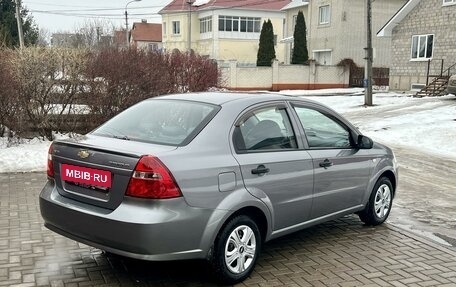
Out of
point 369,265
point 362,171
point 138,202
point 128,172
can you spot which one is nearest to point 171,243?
point 138,202

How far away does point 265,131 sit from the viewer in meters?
4.57

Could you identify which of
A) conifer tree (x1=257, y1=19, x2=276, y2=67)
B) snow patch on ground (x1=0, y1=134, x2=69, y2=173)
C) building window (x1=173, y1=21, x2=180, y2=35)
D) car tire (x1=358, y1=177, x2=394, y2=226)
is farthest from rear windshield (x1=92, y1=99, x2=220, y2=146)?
building window (x1=173, y1=21, x2=180, y2=35)

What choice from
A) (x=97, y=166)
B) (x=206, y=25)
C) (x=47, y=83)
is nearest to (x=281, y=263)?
(x=97, y=166)

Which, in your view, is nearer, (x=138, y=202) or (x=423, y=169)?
(x=138, y=202)

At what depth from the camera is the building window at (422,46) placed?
29250mm

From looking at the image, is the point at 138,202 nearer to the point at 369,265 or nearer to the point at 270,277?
the point at 270,277

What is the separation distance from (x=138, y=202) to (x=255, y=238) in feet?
3.93

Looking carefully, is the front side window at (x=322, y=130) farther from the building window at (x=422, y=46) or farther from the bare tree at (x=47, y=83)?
the building window at (x=422, y=46)

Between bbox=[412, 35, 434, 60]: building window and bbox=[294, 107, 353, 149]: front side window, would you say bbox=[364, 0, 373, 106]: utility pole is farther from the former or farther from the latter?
bbox=[294, 107, 353, 149]: front side window

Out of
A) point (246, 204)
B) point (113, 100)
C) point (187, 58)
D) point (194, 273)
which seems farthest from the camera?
point (187, 58)

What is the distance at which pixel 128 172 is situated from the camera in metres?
3.69

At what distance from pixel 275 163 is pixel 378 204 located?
2122 mm

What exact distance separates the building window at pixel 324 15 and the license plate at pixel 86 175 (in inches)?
1568

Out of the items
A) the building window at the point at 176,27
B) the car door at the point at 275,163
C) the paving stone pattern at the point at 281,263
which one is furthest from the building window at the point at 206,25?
the car door at the point at 275,163
